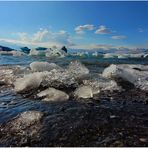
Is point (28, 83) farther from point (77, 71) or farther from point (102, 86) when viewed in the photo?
point (77, 71)

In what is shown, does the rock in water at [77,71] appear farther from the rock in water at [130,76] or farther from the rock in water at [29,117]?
the rock in water at [29,117]

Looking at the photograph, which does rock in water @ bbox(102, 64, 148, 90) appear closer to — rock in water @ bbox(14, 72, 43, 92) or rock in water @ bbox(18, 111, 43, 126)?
rock in water @ bbox(14, 72, 43, 92)

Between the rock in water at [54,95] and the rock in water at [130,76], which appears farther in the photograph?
the rock in water at [130,76]

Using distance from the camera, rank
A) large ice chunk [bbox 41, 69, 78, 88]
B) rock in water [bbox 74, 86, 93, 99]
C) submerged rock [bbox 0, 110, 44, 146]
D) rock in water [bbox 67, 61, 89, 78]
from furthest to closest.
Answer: rock in water [bbox 67, 61, 89, 78]
large ice chunk [bbox 41, 69, 78, 88]
rock in water [bbox 74, 86, 93, 99]
submerged rock [bbox 0, 110, 44, 146]

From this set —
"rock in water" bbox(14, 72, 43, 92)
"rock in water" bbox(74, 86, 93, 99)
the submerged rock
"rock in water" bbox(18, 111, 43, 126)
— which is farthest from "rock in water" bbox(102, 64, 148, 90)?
the submerged rock

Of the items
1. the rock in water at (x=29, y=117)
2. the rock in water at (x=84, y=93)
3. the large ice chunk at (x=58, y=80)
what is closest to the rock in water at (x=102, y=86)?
the rock in water at (x=84, y=93)

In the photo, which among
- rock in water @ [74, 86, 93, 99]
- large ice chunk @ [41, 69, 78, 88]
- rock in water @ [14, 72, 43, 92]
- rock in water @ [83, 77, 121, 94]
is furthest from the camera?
large ice chunk @ [41, 69, 78, 88]

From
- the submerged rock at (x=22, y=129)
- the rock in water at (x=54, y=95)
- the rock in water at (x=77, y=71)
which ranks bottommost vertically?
the submerged rock at (x=22, y=129)

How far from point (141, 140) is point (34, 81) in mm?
4412

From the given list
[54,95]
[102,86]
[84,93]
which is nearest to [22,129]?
A: [54,95]

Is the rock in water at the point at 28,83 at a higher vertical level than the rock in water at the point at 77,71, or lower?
lower

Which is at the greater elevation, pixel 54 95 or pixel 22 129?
pixel 54 95

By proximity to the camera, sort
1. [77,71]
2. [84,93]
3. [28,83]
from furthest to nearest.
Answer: [77,71], [28,83], [84,93]

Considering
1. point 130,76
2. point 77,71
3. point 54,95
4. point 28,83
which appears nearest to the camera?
point 54,95
